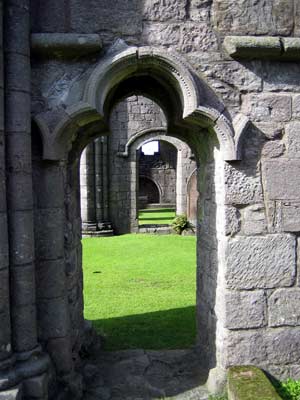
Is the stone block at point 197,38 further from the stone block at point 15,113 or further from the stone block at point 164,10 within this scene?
the stone block at point 15,113

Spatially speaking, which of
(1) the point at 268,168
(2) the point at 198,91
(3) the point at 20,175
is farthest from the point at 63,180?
(1) the point at 268,168

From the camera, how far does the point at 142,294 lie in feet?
22.1

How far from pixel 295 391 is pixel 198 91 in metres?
2.67

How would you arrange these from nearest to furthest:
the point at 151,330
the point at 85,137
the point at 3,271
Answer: the point at 3,271 < the point at 85,137 < the point at 151,330

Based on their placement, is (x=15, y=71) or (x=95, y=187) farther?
(x=95, y=187)

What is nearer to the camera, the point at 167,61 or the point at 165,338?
the point at 167,61

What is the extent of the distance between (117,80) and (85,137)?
900 mm

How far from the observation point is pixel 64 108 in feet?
10.7

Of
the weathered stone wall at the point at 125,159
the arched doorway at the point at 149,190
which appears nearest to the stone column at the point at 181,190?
the weathered stone wall at the point at 125,159

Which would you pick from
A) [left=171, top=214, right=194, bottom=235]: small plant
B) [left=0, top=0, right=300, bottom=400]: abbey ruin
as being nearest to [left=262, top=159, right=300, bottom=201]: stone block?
[left=0, top=0, right=300, bottom=400]: abbey ruin

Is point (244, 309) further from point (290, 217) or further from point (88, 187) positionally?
point (88, 187)

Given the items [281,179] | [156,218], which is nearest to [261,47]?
[281,179]

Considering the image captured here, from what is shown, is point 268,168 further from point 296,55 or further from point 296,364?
point 296,364

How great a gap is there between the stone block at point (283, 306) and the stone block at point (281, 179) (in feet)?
2.71
